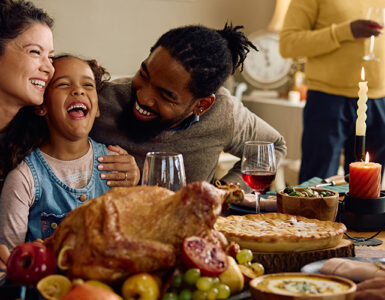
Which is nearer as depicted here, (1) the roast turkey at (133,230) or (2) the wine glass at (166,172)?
(1) the roast turkey at (133,230)

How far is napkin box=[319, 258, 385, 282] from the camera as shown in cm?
92

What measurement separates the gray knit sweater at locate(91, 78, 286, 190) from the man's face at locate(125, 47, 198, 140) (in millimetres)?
126

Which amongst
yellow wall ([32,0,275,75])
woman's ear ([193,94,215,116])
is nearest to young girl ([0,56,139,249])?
woman's ear ([193,94,215,116])

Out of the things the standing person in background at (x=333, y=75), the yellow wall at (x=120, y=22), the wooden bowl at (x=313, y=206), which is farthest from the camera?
the yellow wall at (x=120, y=22)

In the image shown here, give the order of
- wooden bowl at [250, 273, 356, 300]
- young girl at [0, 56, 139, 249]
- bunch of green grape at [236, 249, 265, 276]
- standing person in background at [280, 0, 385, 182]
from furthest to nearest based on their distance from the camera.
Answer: standing person in background at [280, 0, 385, 182], young girl at [0, 56, 139, 249], bunch of green grape at [236, 249, 265, 276], wooden bowl at [250, 273, 356, 300]

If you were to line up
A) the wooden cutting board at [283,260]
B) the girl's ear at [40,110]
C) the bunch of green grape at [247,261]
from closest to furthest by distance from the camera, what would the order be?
the bunch of green grape at [247,261] < the wooden cutting board at [283,260] < the girl's ear at [40,110]

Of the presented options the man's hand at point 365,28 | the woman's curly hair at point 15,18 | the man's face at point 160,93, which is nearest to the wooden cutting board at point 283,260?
the man's face at point 160,93

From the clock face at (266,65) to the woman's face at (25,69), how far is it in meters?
3.28

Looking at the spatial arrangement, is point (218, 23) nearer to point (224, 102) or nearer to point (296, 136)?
point (296, 136)

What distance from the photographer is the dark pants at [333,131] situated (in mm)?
2793

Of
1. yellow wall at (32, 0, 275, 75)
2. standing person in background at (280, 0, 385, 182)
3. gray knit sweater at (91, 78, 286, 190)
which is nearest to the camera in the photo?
gray knit sweater at (91, 78, 286, 190)

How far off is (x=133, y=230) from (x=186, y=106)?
919mm

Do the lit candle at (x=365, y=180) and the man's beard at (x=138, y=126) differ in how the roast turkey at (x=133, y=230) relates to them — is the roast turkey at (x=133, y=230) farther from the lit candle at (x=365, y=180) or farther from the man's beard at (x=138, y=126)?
Answer: the man's beard at (x=138, y=126)

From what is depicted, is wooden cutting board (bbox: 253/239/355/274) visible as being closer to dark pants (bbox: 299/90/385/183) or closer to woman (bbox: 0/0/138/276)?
woman (bbox: 0/0/138/276)
